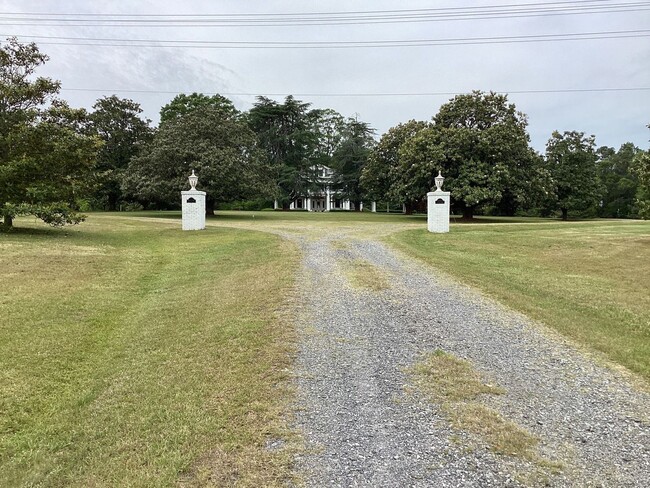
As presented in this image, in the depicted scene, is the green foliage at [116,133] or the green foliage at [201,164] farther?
the green foliage at [116,133]

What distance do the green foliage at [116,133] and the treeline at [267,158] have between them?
104 mm

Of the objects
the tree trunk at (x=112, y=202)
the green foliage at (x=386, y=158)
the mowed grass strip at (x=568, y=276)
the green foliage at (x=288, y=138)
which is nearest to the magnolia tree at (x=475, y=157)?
the green foliage at (x=386, y=158)

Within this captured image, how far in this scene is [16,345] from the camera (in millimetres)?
5023

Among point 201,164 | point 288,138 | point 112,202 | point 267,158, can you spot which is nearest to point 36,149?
point 201,164

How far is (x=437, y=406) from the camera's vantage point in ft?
11.6

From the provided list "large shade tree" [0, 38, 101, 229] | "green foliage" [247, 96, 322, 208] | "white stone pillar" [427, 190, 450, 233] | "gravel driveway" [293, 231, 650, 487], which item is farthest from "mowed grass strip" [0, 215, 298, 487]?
"green foliage" [247, 96, 322, 208]

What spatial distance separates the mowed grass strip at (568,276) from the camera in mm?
5672

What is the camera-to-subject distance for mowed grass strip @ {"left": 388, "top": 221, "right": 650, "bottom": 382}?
567 centimetres

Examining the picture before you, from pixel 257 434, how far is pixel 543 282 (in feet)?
25.6

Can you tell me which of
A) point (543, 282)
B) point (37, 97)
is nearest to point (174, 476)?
point (543, 282)

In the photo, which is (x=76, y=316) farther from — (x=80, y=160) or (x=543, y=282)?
(x=80, y=160)

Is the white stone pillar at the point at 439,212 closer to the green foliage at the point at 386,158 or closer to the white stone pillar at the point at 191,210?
the white stone pillar at the point at 191,210

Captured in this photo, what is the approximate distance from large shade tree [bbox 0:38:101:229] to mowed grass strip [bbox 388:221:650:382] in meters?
11.5

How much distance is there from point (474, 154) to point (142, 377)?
90.7ft
